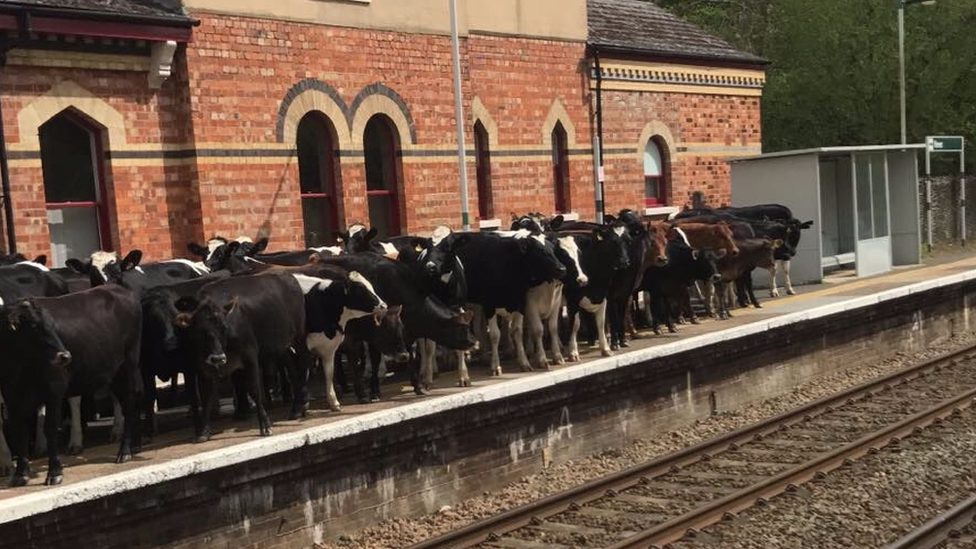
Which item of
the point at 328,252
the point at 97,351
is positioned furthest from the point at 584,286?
the point at 97,351

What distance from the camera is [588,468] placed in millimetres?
12977

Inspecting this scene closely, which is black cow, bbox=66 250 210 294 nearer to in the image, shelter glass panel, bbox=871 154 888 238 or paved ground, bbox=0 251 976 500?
paved ground, bbox=0 251 976 500

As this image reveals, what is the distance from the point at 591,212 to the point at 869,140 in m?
17.4


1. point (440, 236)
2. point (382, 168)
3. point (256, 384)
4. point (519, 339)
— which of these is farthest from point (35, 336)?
point (382, 168)

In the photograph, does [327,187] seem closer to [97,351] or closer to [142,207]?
[142,207]

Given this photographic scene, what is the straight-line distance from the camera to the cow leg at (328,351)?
38.8 feet

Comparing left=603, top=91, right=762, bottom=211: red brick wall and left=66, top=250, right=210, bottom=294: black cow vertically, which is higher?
left=603, top=91, right=762, bottom=211: red brick wall

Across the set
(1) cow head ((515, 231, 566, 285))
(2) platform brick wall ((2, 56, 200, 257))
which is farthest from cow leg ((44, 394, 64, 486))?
(2) platform brick wall ((2, 56, 200, 257))

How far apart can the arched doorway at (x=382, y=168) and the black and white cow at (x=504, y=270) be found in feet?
30.3

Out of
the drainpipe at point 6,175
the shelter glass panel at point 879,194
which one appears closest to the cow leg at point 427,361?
the drainpipe at point 6,175

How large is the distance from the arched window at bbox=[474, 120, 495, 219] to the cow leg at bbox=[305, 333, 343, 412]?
13552 mm

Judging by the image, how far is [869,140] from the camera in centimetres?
4128

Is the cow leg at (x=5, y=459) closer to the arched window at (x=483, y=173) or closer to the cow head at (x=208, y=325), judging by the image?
the cow head at (x=208, y=325)

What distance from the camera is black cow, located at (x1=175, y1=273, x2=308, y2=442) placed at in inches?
401
